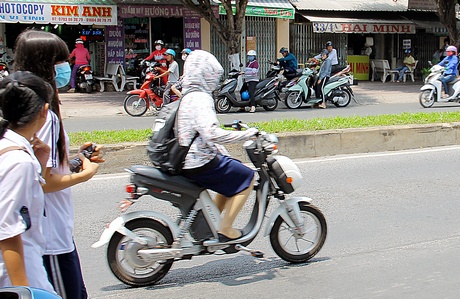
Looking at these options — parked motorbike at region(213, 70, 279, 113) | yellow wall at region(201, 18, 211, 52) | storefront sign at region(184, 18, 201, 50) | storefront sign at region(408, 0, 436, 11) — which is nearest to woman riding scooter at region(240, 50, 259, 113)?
parked motorbike at region(213, 70, 279, 113)

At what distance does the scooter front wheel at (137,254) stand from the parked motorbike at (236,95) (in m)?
10.3

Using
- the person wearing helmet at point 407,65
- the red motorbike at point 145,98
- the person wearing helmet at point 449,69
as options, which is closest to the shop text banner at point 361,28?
the person wearing helmet at point 407,65

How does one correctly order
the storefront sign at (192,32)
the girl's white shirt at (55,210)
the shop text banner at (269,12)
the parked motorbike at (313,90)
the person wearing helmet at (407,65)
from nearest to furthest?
the girl's white shirt at (55,210) < the parked motorbike at (313,90) < the shop text banner at (269,12) < the storefront sign at (192,32) < the person wearing helmet at (407,65)

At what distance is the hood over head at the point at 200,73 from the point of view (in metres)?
4.26

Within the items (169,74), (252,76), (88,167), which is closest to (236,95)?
(252,76)

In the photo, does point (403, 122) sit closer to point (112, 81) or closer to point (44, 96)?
point (44, 96)

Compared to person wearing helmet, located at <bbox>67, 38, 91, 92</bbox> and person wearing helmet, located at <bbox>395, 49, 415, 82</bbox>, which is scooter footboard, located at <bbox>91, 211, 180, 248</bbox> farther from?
person wearing helmet, located at <bbox>395, 49, 415, 82</bbox>

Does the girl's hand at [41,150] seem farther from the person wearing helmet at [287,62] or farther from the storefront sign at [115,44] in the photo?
the storefront sign at [115,44]

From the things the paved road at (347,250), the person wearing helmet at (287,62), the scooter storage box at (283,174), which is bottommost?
the paved road at (347,250)

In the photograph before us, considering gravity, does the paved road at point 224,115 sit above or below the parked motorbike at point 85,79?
below

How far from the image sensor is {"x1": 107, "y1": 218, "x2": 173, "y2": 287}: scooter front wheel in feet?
14.1

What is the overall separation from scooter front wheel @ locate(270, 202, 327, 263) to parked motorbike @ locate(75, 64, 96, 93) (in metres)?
14.1

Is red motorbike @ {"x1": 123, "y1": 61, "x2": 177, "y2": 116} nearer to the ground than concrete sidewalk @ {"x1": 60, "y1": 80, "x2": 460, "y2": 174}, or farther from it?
farther from it

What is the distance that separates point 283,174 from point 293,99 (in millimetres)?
11215
